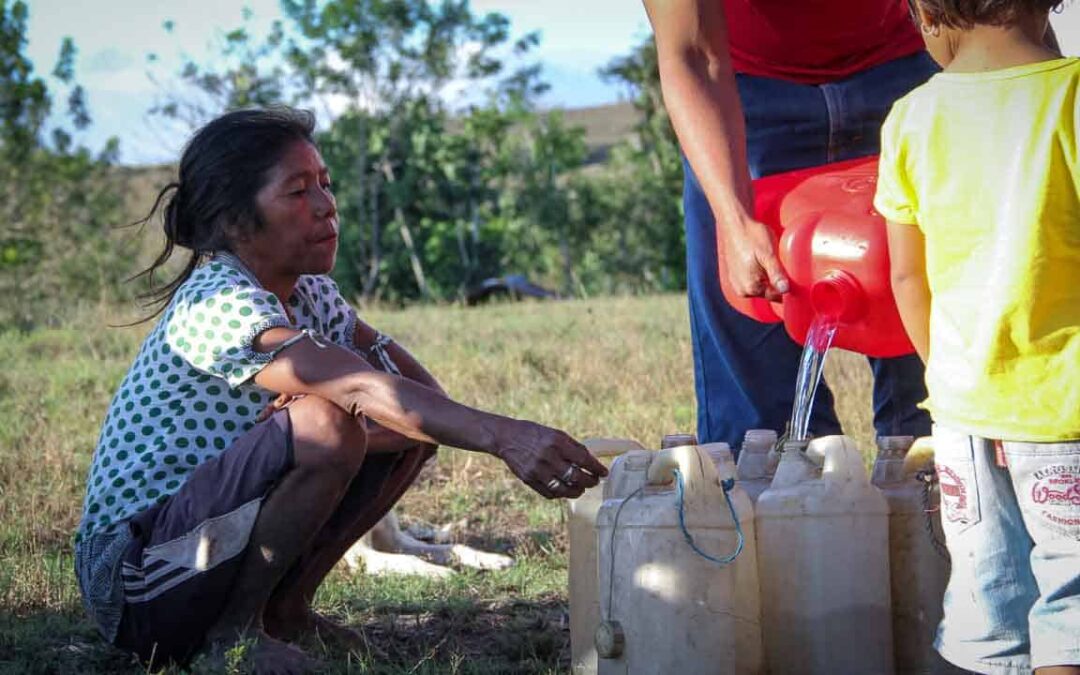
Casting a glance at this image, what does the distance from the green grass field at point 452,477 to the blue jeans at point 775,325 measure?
722 mm

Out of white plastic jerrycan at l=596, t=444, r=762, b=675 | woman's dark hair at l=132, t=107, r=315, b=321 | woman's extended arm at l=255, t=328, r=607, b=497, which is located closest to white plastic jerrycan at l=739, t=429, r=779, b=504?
white plastic jerrycan at l=596, t=444, r=762, b=675

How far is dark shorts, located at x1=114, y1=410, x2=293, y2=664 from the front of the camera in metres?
3.03

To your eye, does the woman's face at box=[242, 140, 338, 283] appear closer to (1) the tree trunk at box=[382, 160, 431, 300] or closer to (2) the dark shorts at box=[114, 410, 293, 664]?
(2) the dark shorts at box=[114, 410, 293, 664]

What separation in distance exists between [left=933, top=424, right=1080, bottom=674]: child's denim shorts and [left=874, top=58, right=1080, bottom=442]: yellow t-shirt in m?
0.05

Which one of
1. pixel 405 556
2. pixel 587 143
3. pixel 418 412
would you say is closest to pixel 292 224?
pixel 418 412

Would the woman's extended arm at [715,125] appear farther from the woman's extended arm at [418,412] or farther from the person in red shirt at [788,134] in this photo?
the woman's extended arm at [418,412]

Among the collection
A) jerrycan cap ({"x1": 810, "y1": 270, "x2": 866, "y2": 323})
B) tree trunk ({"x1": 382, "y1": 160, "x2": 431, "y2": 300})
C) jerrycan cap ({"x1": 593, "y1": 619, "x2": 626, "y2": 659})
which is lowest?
tree trunk ({"x1": 382, "y1": 160, "x2": 431, "y2": 300})

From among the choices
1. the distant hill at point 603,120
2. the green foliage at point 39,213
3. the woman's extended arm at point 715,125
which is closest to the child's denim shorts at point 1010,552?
the woman's extended arm at point 715,125

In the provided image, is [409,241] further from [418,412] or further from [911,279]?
[911,279]

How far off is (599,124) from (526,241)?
2256 centimetres

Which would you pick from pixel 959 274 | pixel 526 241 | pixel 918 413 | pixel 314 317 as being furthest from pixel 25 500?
pixel 526 241

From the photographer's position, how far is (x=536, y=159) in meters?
16.2

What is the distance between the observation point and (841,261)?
9.51 feet

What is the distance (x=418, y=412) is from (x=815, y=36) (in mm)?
1359
